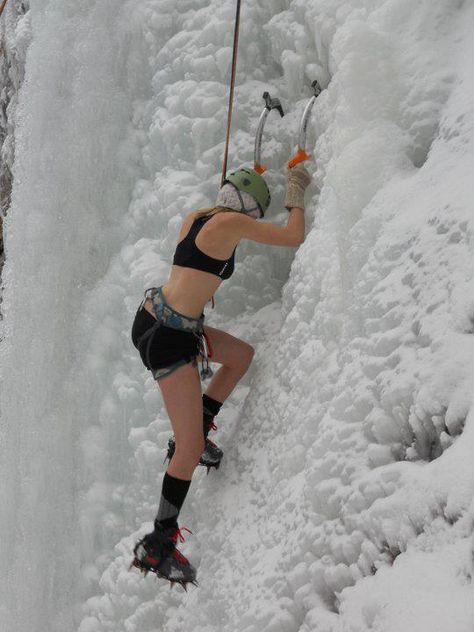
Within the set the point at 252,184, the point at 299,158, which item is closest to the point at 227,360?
the point at 252,184

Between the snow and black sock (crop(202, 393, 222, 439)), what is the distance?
4.3 inches

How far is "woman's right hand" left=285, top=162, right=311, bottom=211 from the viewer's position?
2.34 meters

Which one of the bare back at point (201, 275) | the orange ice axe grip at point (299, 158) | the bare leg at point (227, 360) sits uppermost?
the orange ice axe grip at point (299, 158)

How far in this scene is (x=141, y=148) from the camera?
3246 mm

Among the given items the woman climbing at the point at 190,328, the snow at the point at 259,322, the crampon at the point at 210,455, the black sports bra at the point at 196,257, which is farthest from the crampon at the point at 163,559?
the black sports bra at the point at 196,257

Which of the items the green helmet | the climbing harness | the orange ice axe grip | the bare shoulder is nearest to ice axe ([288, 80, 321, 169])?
the orange ice axe grip

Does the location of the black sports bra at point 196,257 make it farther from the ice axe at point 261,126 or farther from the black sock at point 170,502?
the black sock at point 170,502

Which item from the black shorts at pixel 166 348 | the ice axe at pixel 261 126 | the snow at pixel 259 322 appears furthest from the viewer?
the ice axe at pixel 261 126

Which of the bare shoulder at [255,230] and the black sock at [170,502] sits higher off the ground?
the bare shoulder at [255,230]

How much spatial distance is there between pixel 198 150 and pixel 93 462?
58.3 inches

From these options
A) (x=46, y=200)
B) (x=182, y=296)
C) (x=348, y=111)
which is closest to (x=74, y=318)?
(x=46, y=200)

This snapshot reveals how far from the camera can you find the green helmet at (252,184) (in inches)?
92.8

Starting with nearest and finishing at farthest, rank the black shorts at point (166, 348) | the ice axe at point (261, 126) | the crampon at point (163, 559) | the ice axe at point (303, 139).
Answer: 1. the crampon at point (163, 559)
2. the black shorts at point (166, 348)
3. the ice axe at point (303, 139)
4. the ice axe at point (261, 126)

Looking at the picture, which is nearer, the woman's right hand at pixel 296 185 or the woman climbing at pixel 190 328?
the woman climbing at pixel 190 328
